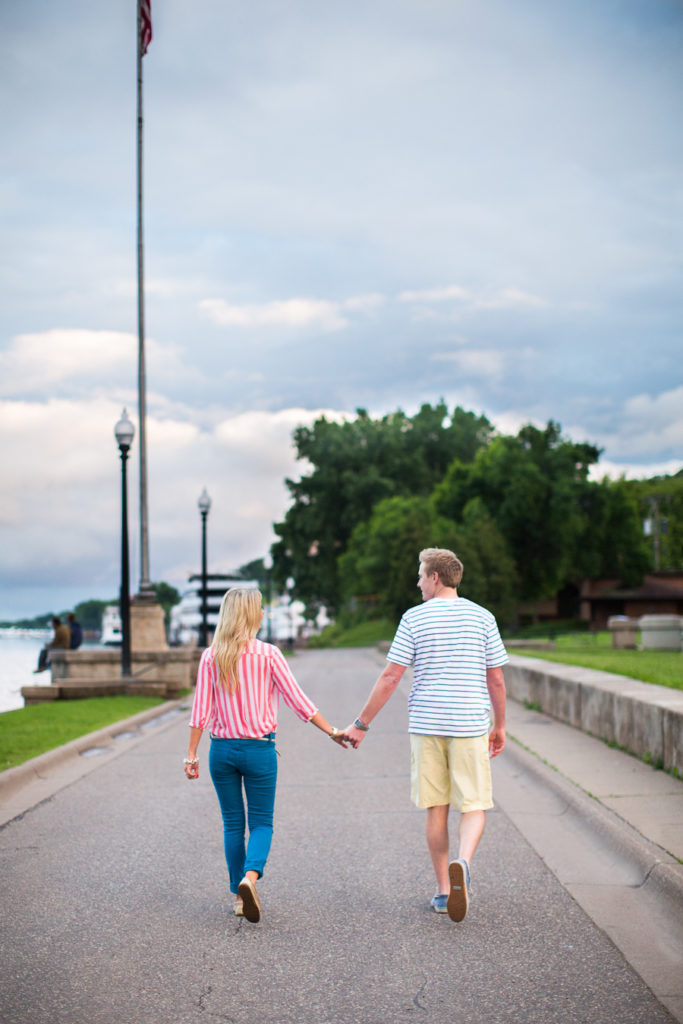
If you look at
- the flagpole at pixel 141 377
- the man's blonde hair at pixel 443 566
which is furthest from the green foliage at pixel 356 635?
the man's blonde hair at pixel 443 566

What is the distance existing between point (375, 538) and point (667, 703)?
53610 millimetres

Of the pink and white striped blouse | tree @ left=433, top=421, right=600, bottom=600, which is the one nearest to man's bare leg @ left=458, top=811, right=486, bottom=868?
the pink and white striped blouse

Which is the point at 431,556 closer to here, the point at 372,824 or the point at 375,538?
the point at 372,824

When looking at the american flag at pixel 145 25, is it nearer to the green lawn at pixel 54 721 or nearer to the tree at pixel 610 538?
the green lawn at pixel 54 721

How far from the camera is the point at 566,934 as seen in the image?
5.16 m

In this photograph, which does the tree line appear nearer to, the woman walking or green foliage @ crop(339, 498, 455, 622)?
green foliage @ crop(339, 498, 455, 622)

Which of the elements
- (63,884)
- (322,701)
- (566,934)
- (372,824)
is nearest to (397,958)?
(566,934)

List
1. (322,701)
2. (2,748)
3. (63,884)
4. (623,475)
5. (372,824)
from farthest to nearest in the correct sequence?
(623,475)
(322,701)
(2,748)
(372,824)
(63,884)

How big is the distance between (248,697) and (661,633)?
2344 cm

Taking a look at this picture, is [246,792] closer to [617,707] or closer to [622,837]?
[622,837]

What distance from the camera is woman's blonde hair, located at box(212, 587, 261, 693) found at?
5500 millimetres

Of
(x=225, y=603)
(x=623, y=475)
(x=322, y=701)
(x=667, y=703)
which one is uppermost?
(x=623, y=475)

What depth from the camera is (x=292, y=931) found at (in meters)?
5.26

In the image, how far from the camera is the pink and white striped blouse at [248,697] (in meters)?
5.46
